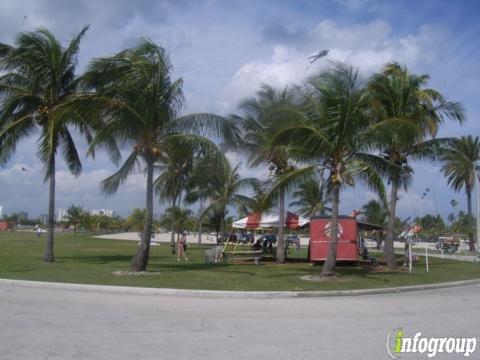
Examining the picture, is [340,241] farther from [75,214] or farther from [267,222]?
[75,214]

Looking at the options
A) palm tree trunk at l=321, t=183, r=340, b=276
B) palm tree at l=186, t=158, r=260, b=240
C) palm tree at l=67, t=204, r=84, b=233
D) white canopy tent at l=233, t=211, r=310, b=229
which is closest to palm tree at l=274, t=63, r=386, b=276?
palm tree trunk at l=321, t=183, r=340, b=276

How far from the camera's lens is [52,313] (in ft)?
35.3

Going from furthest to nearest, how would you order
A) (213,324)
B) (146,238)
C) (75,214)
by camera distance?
(75,214)
(146,238)
(213,324)

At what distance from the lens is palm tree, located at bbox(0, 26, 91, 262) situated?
22516mm

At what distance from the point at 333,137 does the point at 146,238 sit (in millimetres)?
7531

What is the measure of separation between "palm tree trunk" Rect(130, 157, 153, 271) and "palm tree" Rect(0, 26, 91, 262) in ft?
14.9

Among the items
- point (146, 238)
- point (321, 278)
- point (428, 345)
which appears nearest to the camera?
point (428, 345)

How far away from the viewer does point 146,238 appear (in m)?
19.6

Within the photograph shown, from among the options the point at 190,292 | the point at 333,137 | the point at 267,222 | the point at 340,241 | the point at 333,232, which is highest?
the point at 333,137

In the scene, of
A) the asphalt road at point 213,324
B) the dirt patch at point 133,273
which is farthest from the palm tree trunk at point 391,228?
the dirt patch at point 133,273

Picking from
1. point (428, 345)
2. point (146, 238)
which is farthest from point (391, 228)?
point (428, 345)

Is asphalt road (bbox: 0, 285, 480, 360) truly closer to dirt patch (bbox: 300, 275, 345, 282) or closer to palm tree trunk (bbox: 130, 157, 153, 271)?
dirt patch (bbox: 300, 275, 345, 282)

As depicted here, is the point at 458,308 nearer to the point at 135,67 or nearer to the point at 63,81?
the point at 135,67

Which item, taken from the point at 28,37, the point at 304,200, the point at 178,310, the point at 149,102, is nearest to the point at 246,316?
the point at 178,310
